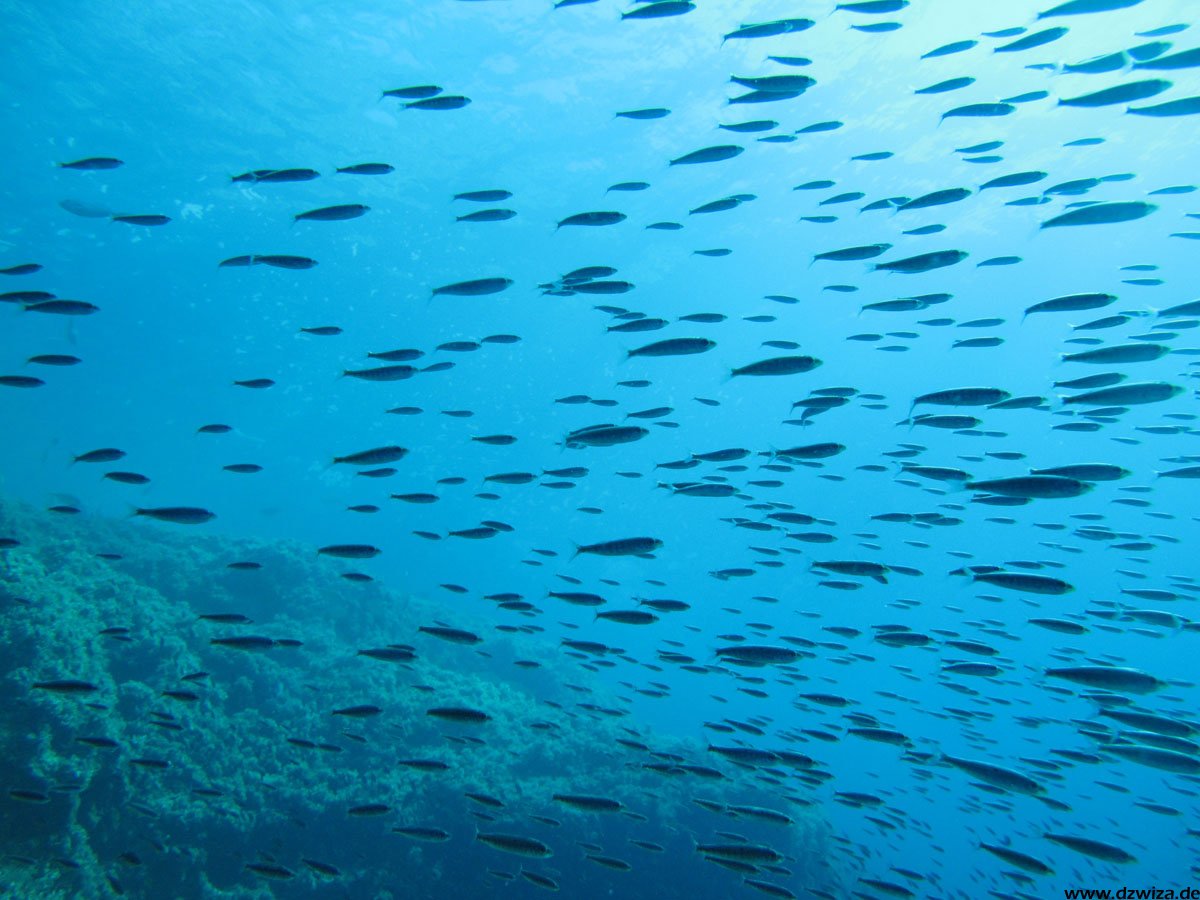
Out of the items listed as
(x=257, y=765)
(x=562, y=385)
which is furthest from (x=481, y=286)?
(x=562, y=385)

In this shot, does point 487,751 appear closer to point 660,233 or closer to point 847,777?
point 660,233

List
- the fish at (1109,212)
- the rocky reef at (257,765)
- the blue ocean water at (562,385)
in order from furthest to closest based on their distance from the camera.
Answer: the rocky reef at (257,765)
the blue ocean water at (562,385)
the fish at (1109,212)

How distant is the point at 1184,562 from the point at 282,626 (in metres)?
104

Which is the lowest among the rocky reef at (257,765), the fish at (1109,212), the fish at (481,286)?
the rocky reef at (257,765)

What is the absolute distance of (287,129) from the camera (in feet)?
82.5

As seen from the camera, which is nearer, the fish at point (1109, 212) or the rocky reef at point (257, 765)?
the fish at point (1109, 212)

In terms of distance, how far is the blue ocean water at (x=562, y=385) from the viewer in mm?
Answer: 7473

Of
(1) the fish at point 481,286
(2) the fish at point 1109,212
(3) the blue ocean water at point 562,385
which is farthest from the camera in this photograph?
(3) the blue ocean water at point 562,385

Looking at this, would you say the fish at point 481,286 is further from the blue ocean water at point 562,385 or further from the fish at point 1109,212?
the fish at point 1109,212

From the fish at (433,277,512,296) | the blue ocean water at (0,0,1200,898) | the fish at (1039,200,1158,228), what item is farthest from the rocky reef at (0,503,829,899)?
the fish at (1039,200,1158,228)

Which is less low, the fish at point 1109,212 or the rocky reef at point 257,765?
the fish at point 1109,212

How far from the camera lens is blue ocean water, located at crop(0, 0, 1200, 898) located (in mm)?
7473

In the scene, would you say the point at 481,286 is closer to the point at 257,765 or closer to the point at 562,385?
the point at 257,765

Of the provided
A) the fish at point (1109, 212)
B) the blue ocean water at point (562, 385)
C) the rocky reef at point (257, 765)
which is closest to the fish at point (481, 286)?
the blue ocean water at point (562, 385)
